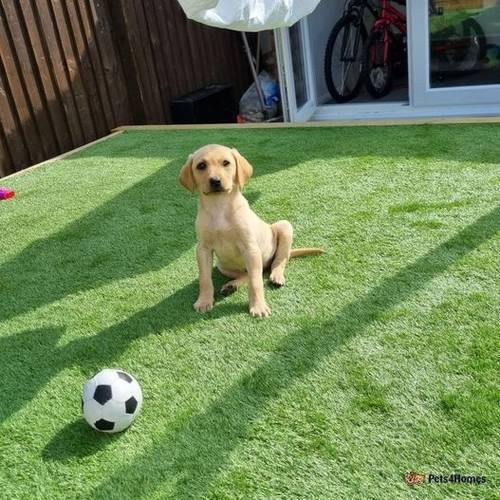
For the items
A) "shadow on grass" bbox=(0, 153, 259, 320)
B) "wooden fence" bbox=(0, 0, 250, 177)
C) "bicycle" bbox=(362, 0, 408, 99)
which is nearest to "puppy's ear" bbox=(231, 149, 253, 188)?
"shadow on grass" bbox=(0, 153, 259, 320)

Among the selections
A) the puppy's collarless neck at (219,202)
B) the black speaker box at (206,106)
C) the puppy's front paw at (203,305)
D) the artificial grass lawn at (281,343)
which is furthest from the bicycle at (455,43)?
the puppy's front paw at (203,305)

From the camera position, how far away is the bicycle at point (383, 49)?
22.7 ft

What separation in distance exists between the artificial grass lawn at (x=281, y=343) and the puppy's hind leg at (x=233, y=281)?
58mm

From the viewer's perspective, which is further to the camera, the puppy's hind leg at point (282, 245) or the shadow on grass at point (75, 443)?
the puppy's hind leg at point (282, 245)

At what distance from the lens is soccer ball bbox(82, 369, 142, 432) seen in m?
1.96

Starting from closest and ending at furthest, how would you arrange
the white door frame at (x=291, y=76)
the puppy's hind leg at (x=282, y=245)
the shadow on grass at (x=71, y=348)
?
the shadow on grass at (x=71, y=348)
the puppy's hind leg at (x=282, y=245)
the white door frame at (x=291, y=76)

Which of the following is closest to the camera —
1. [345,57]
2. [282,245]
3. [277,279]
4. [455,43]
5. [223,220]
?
[223,220]

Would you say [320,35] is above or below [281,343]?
above

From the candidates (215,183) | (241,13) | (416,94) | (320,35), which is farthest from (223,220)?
(320,35)

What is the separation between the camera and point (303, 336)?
2449mm

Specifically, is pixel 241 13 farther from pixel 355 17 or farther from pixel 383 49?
pixel 383 49

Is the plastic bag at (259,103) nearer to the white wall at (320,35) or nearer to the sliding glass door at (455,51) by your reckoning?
the white wall at (320,35)

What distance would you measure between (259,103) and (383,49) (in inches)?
66.6

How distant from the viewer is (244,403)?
2092 mm
